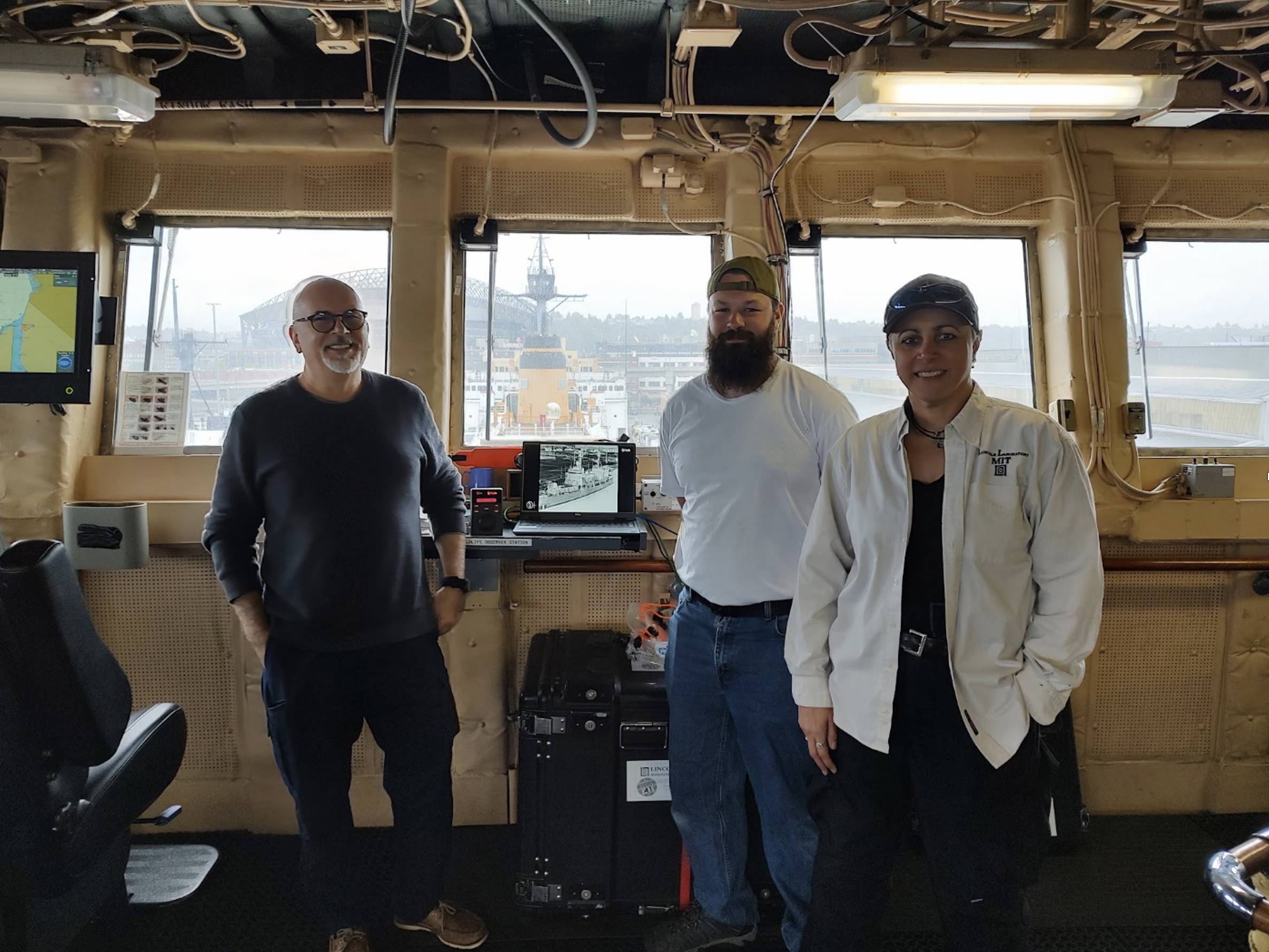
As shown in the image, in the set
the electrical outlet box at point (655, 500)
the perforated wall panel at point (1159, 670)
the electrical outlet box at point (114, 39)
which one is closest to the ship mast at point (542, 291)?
the electrical outlet box at point (655, 500)

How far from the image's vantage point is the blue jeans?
1729mm

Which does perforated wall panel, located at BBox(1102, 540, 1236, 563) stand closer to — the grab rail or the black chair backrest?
the grab rail

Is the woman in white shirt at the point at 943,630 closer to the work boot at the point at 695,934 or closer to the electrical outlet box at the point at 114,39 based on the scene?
the work boot at the point at 695,934

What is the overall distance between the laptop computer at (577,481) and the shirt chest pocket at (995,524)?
1236 millimetres

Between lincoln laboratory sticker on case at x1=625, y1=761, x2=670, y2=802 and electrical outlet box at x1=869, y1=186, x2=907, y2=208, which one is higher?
electrical outlet box at x1=869, y1=186, x2=907, y2=208

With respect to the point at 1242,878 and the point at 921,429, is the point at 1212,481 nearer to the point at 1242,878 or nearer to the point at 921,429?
the point at 921,429

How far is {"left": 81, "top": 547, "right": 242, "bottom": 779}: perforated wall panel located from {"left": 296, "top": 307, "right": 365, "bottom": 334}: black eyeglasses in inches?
46.8

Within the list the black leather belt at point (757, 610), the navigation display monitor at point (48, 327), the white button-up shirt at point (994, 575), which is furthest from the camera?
the navigation display monitor at point (48, 327)

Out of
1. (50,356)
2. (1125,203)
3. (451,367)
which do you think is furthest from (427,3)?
(1125,203)

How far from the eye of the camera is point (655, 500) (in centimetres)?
256

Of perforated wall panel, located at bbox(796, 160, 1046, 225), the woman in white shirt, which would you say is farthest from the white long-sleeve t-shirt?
perforated wall panel, located at bbox(796, 160, 1046, 225)

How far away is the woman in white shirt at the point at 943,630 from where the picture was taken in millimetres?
1363

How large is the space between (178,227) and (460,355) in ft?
3.69

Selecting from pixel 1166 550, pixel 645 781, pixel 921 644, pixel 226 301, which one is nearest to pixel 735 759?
pixel 645 781
